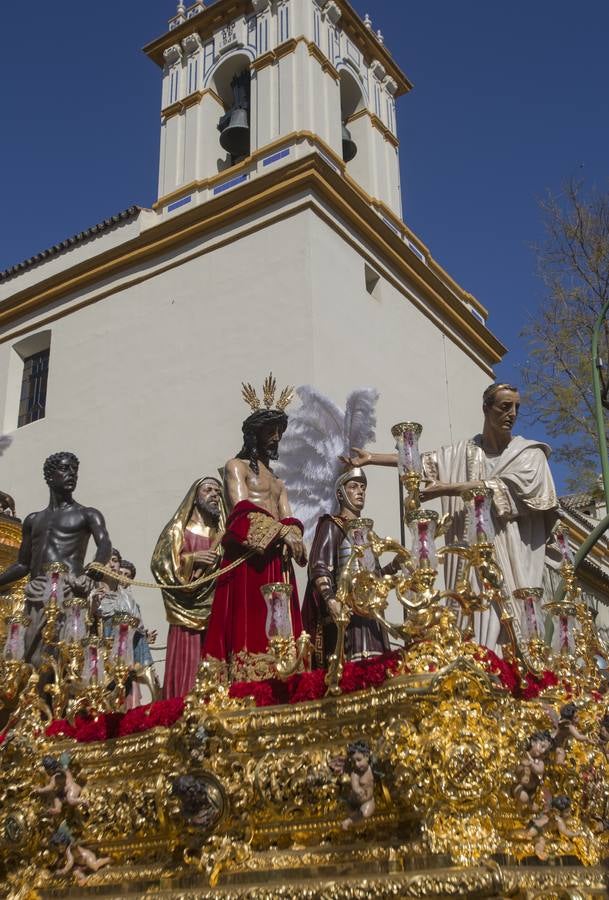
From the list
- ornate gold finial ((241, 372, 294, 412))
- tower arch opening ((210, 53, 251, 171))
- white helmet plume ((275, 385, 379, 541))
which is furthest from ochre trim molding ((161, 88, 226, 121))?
white helmet plume ((275, 385, 379, 541))

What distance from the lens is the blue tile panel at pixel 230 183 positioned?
13.2 metres

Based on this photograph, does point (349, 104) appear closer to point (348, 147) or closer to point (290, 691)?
point (348, 147)

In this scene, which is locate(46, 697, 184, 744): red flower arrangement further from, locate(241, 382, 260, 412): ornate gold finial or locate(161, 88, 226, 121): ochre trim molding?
locate(161, 88, 226, 121): ochre trim molding

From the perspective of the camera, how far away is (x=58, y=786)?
18.3 ft

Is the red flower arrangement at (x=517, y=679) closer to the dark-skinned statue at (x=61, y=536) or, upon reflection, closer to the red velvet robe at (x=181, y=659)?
the red velvet robe at (x=181, y=659)

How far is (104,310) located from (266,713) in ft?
31.9

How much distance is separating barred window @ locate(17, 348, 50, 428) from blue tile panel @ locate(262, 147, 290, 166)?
459 cm

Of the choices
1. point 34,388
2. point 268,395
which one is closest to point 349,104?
point 34,388

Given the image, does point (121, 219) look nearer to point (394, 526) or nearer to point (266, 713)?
point (394, 526)

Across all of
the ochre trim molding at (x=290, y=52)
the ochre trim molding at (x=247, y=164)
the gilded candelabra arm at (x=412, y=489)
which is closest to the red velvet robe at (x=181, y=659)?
the gilded candelabra arm at (x=412, y=489)

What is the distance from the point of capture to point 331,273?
39.3ft

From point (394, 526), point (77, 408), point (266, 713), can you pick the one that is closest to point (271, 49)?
point (77, 408)

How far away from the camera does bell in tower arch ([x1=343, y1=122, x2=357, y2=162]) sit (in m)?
15.3

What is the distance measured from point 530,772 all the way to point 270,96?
1151 centimetres
